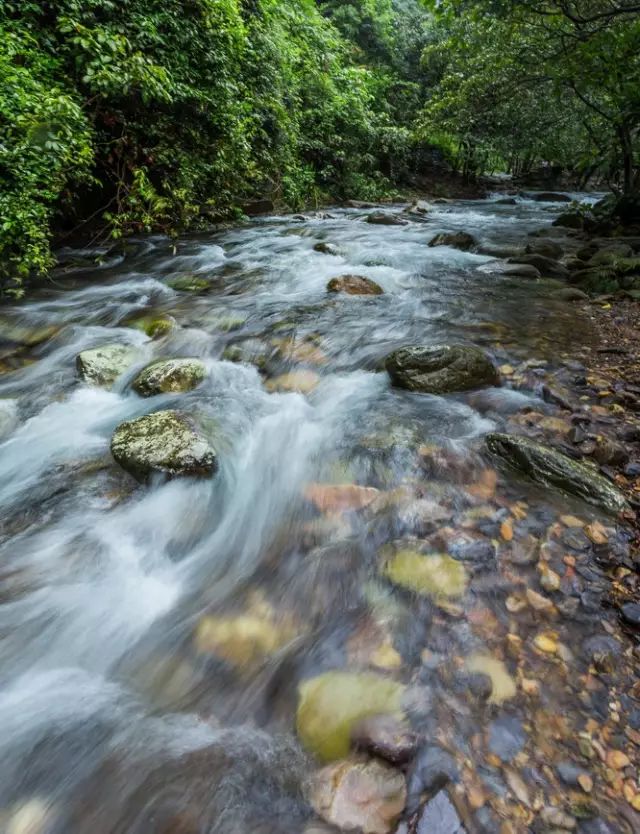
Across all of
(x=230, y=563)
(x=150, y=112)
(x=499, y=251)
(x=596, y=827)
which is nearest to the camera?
(x=596, y=827)

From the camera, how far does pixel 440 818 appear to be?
1.33 metres

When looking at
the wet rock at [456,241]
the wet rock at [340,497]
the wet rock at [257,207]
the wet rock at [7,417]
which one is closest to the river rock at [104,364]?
the wet rock at [7,417]

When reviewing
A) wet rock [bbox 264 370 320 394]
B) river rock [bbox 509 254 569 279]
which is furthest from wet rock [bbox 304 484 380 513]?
river rock [bbox 509 254 569 279]

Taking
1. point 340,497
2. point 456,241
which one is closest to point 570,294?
point 456,241

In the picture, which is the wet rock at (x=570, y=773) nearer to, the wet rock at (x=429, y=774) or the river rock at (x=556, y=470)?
the wet rock at (x=429, y=774)

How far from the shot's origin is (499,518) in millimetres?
2422

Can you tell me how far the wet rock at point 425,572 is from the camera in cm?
207

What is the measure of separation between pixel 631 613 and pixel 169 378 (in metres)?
3.51

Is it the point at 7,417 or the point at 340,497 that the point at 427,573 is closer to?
the point at 340,497

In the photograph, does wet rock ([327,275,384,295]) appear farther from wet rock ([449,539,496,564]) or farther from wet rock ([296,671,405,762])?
wet rock ([296,671,405,762])

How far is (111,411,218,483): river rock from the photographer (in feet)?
9.50

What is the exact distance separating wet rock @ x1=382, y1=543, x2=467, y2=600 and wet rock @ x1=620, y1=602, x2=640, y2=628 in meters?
0.62

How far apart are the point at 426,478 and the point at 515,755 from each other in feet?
4.87

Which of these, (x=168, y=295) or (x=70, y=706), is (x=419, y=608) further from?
(x=168, y=295)
